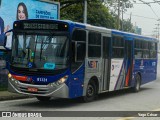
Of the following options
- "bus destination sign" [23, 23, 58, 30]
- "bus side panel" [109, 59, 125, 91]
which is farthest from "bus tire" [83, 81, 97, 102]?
"bus destination sign" [23, 23, 58, 30]

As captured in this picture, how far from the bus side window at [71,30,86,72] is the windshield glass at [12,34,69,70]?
32 cm

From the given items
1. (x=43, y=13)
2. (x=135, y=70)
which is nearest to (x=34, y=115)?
(x=135, y=70)

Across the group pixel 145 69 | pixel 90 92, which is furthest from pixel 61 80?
pixel 145 69

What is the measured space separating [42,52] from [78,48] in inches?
49.1

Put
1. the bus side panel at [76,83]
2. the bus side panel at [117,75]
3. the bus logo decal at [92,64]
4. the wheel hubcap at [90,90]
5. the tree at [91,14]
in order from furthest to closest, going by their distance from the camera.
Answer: the tree at [91,14]
the bus side panel at [117,75]
the wheel hubcap at [90,90]
the bus logo decal at [92,64]
the bus side panel at [76,83]

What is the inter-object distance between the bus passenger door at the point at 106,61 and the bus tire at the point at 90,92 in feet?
2.58

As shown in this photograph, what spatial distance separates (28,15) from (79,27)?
23.9ft

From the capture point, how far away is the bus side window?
534 inches

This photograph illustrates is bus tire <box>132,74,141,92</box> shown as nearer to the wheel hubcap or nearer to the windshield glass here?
the wheel hubcap

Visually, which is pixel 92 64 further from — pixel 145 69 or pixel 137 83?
pixel 145 69

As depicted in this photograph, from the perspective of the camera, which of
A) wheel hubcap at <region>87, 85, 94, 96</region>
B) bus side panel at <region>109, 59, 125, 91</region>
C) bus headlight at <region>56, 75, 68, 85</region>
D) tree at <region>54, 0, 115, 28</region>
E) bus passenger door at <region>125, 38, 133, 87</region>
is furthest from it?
tree at <region>54, 0, 115, 28</region>

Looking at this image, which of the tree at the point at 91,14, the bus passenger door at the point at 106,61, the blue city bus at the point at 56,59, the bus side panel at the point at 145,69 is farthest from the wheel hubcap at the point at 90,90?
the tree at the point at 91,14

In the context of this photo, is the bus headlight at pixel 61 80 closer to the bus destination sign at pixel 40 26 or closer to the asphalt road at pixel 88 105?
the asphalt road at pixel 88 105

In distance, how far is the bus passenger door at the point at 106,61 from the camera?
1603 cm
